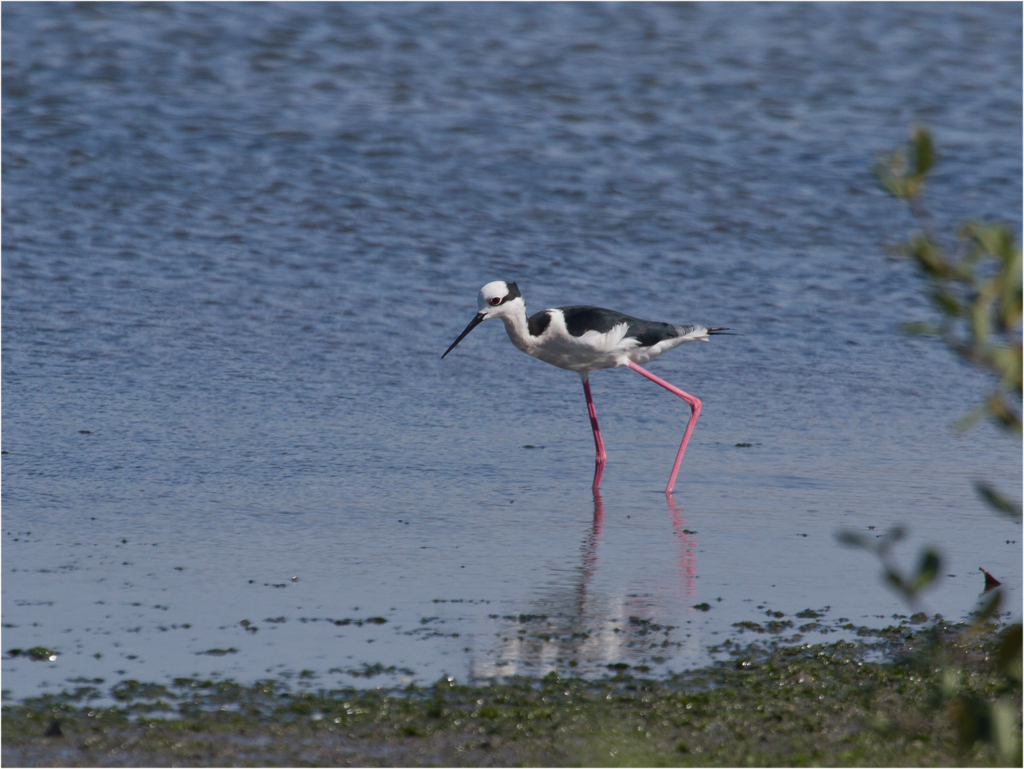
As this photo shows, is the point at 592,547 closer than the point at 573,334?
Yes

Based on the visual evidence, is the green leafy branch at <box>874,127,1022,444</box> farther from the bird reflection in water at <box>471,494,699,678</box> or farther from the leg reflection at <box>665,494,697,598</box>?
the leg reflection at <box>665,494,697,598</box>

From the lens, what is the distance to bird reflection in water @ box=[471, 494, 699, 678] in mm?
4039

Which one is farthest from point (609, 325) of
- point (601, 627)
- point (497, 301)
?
point (601, 627)

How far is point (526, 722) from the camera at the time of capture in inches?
141

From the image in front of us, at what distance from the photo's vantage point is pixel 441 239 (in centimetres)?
1048

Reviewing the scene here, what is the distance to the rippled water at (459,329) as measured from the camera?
181 inches

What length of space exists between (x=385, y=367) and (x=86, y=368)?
1.68 m

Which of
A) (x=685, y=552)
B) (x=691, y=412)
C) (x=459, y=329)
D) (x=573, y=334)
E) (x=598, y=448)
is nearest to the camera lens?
(x=685, y=552)

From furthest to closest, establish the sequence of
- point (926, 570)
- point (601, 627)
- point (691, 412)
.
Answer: point (691, 412) → point (601, 627) → point (926, 570)

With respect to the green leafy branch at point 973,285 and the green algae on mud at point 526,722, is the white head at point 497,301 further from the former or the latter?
the green leafy branch at point 973,285

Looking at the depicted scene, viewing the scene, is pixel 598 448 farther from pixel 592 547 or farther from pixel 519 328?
pixel 592 547

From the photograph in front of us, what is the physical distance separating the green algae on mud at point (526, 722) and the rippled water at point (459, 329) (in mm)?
207

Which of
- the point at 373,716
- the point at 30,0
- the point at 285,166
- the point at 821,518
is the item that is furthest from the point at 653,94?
the point at 373,716

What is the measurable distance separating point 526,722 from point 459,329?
535 centimetres
